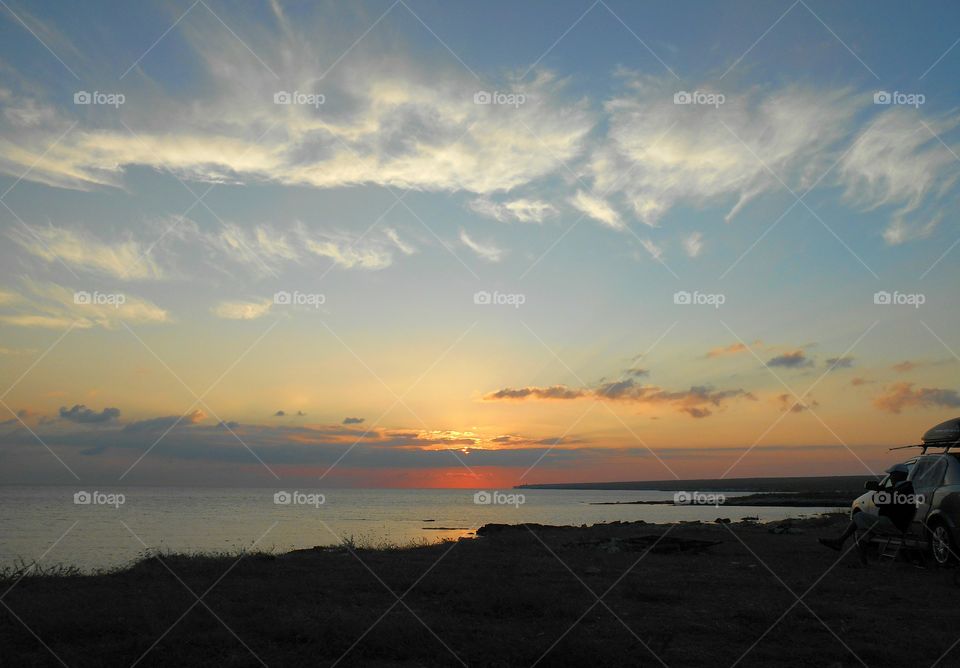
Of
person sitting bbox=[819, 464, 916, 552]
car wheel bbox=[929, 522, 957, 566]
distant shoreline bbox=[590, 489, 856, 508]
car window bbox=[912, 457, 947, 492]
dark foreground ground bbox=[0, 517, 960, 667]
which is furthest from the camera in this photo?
distant shoreline bbox=[590, 489, 856, 508]

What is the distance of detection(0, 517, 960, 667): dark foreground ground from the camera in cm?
761

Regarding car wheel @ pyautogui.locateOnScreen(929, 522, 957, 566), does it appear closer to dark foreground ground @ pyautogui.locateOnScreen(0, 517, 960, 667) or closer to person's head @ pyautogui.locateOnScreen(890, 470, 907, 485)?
dark foreground ground @ pyautogui.locateOnScreen(0, 517, 960, 667)

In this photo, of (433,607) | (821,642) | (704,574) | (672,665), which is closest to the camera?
(672,665)

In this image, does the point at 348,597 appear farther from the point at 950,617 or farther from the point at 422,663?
the point at 950,617

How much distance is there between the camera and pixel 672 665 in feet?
24.1

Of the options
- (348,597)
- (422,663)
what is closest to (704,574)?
(348,597)

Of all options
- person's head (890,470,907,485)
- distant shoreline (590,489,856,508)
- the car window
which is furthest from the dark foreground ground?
distant shoreline (590,489,856,508)

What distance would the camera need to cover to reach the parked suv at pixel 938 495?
12727mm

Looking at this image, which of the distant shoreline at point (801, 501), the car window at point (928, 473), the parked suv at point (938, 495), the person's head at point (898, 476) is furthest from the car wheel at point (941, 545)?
the distant shoreline at point (801, 501)

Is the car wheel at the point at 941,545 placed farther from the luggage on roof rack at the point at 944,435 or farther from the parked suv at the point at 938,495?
the luggage on roof rack at the point at 944,435

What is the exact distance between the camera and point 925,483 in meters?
14.0

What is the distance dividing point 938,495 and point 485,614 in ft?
30.6

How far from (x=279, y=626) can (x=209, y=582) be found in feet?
15.4

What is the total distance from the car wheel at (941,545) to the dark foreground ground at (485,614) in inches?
14.9
